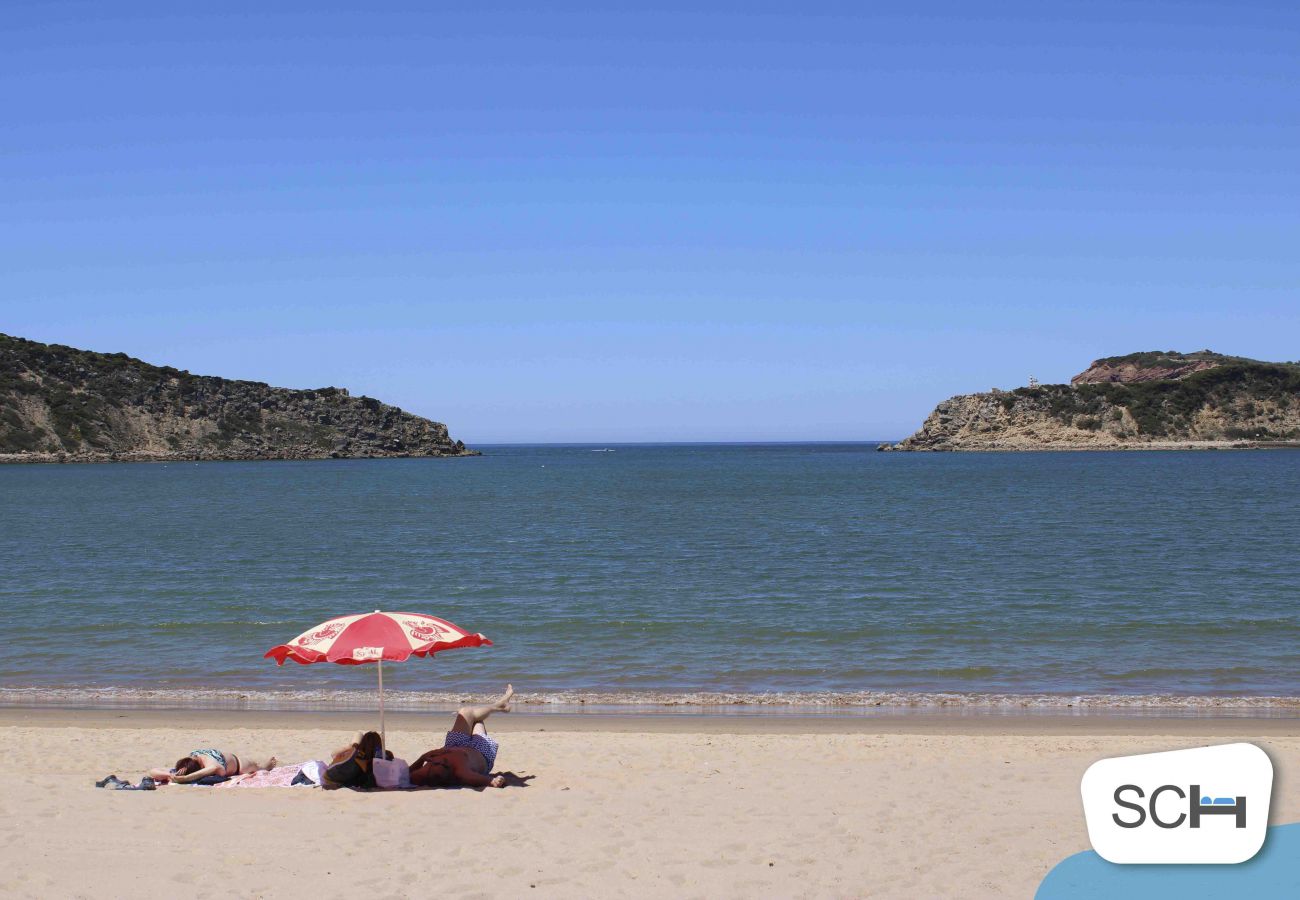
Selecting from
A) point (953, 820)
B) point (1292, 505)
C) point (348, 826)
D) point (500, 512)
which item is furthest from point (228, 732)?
point (1292, 505)

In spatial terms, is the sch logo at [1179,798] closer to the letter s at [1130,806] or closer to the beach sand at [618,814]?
the letter s at [1130,806]

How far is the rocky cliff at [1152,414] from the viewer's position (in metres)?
163

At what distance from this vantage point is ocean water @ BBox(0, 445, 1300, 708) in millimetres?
17609

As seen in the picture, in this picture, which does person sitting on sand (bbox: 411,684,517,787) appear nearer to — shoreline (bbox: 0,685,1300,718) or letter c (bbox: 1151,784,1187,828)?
shoreline (bbox: 0,685,1300,718)

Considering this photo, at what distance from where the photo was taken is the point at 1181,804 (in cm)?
539

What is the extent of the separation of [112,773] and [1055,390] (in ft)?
579

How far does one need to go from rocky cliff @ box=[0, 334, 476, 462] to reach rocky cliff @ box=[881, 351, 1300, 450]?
310ft

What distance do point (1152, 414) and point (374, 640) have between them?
569ft

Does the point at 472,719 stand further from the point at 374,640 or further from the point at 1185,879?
the point at 1185,879

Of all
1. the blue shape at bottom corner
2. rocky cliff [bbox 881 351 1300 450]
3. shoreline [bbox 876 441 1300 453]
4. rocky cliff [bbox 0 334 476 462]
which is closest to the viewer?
the blue shape at bottom corner

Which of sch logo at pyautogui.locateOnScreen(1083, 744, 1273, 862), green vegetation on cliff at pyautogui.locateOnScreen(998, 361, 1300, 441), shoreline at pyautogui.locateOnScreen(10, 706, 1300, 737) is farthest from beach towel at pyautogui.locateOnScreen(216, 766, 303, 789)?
green vegetation on cliff at pyautogui.locateOnScreen(998, 361, 1300, 441)

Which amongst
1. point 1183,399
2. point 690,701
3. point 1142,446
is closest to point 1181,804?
point 690,701

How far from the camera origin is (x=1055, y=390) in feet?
570

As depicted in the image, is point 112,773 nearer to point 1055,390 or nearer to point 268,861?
point 268,861
